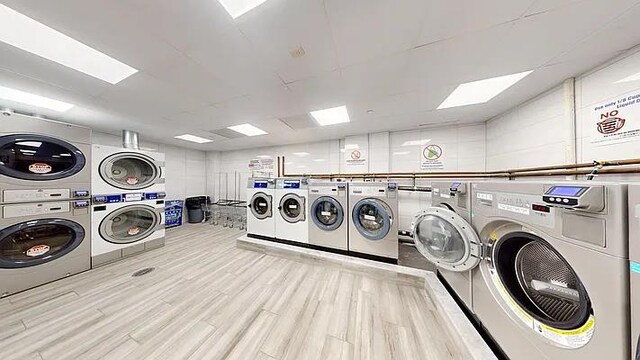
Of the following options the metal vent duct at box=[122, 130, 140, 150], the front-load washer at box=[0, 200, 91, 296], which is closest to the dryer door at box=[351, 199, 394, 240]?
the front-load washer at box=[0, 200, 91, 296]

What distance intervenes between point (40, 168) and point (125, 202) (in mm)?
857

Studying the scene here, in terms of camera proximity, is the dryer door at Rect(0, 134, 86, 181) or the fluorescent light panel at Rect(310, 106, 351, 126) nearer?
the dryer door at Rect(0, 134, 86, 181)

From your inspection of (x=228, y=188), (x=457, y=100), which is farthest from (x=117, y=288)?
(x=457, y=100)

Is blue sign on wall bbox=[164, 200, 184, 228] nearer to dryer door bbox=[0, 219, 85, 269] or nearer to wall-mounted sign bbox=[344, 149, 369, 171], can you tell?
dryer door bbox=[0, 219, 85, 269]

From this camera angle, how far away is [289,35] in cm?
127

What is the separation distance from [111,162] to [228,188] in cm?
304

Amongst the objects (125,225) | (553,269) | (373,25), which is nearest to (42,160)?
(125,225)

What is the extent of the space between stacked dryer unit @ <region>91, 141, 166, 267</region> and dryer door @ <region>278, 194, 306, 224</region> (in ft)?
7.12

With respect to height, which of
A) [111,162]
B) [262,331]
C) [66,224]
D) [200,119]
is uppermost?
[200,119]

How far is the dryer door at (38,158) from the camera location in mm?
1869

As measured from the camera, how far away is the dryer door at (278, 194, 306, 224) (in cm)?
289

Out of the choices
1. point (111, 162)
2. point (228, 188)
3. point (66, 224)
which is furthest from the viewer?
point (228, 188)

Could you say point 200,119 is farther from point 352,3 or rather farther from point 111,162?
point 352,3

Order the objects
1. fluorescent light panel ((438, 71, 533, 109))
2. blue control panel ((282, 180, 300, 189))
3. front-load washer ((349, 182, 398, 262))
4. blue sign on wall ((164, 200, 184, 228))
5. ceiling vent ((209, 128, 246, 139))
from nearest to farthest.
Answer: fluorescent light panel ((438, 71, 533, 109)), front-load washer ((349, 182, 398, 262)), blue control panel ((282, 180, 300, 189)), ceiling vent ((209, 128, 246, 139)), blue sign on wall ((164, 200, 184, 228))
